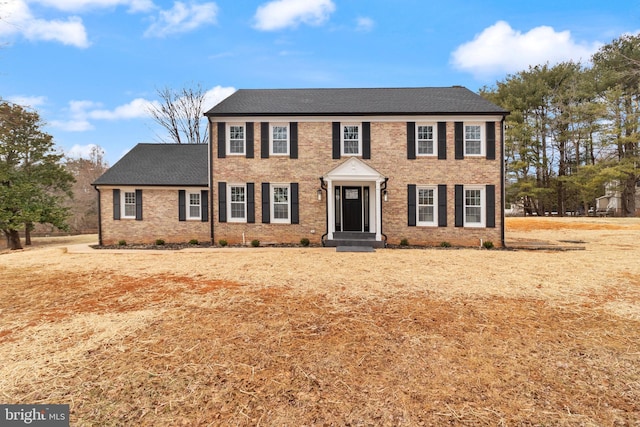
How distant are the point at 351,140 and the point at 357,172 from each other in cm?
178

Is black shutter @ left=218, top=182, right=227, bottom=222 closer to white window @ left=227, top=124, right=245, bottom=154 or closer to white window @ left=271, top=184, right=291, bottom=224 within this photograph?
white window @ left=227, top=124, right=245, bottom=154

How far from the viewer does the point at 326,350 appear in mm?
3508

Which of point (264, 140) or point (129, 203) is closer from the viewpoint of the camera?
point (264, 140)

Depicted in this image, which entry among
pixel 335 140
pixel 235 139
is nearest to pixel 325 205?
pixel 335 140

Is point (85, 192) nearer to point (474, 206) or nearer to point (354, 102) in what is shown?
point (354, 102)

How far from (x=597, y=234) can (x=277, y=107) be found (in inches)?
711

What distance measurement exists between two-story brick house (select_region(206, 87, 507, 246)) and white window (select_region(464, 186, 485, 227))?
45 mm

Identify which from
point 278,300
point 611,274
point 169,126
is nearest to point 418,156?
point 611,274

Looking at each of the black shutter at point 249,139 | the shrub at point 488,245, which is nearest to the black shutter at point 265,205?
the black shutter at point 249,139

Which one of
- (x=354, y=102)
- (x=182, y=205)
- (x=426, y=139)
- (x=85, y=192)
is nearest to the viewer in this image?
(x=426, y=139)

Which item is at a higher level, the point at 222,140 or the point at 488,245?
the point at 222,140

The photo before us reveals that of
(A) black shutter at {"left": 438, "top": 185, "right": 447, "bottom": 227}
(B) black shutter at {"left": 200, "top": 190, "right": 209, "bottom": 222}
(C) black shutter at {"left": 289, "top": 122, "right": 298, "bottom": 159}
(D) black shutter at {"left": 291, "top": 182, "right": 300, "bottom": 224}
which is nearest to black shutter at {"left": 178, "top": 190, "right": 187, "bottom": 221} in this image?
(B) black shutter at {"left": 200, "top": 190, "right": 209, "bottom": 222}

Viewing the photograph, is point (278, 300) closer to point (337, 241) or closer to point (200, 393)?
point (200, 393)

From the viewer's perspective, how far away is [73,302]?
5.37 m
